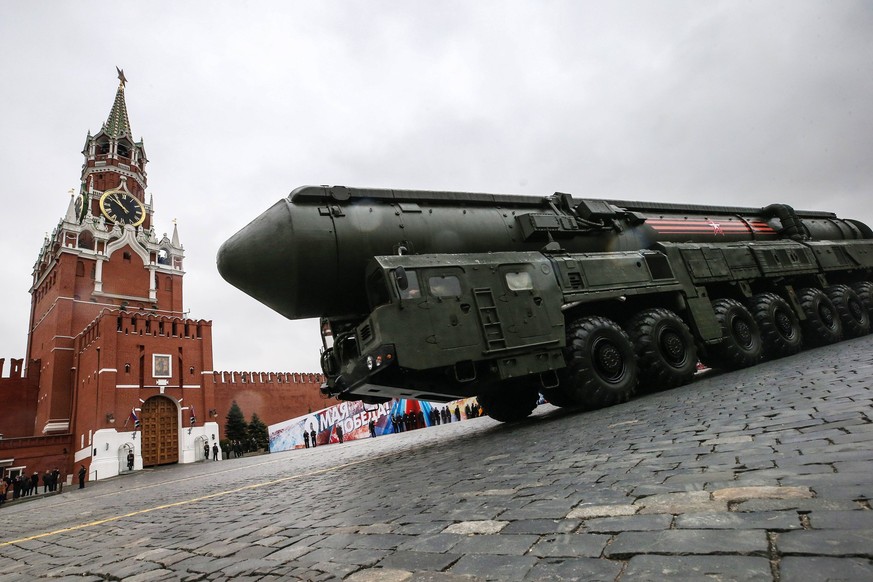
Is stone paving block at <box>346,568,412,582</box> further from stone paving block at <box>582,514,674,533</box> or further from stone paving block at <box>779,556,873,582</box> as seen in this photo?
stone paving block at <box>779,556,873,582</box>

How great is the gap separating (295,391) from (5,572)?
4346cm

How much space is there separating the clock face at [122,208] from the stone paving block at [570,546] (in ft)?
187

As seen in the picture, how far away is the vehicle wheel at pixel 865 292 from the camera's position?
40.7 feet

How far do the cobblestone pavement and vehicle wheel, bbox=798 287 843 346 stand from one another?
7310 mm

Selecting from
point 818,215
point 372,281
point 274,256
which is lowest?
point 372,281

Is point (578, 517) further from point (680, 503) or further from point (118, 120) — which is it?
point (118, 120)

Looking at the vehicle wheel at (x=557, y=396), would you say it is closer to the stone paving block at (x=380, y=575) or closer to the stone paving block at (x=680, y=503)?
the stone paving block at (x=680, y=503)

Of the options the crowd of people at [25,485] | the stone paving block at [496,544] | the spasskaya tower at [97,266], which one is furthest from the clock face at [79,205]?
the stone paving block at [496,544]

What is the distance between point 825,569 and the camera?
1271 mm

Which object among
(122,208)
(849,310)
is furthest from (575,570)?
(122,208)

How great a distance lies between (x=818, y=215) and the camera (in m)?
14.0

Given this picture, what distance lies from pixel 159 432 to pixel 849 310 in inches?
1471

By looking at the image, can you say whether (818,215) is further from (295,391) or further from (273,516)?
(295,391)

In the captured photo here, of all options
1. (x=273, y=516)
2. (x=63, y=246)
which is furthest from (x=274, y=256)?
(x=63, y=246)
